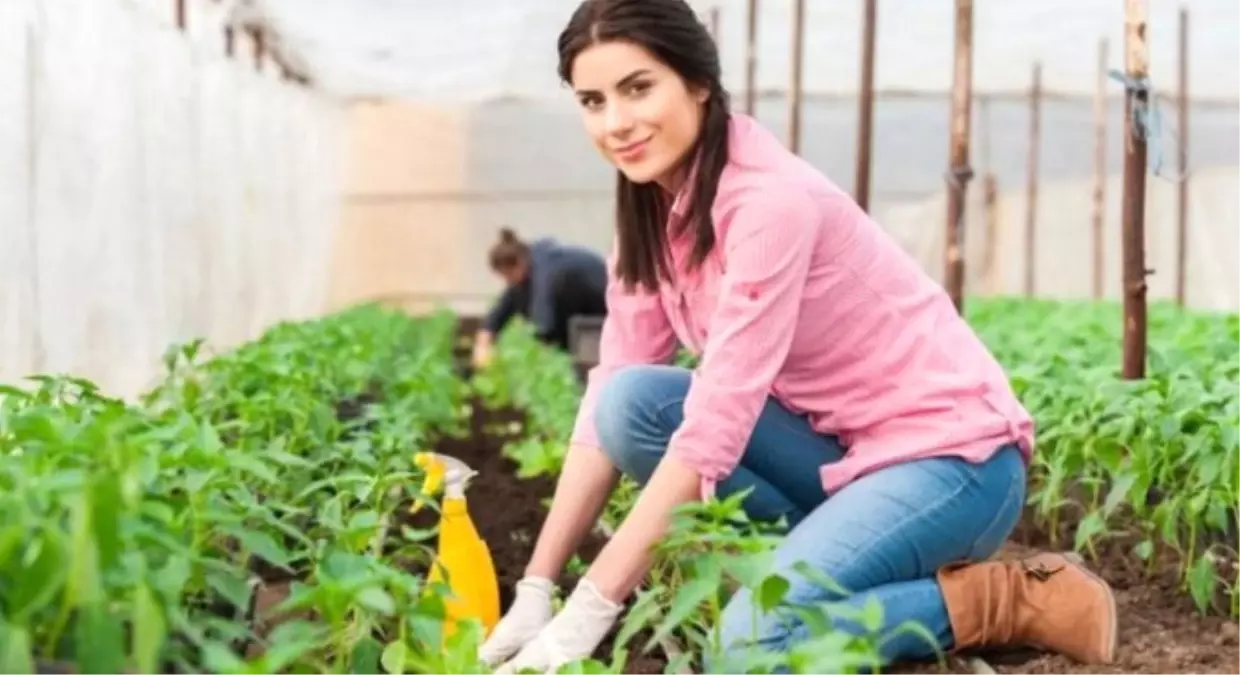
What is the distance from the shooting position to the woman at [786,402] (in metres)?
2.74

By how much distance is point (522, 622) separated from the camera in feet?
9.36

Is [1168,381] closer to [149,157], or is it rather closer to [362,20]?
[149,157]

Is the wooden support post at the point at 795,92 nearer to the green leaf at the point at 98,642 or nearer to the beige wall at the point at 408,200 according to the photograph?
the green leaf at the point at 98,642

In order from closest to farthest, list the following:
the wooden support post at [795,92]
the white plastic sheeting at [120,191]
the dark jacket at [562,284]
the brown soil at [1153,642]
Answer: the brown soil at [1153,642] < the white plastic sheeting at [120,191] < the wooden support post at [795,92] < the dark jacket at [562,284]

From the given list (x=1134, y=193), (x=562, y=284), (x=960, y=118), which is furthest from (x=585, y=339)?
(x=1134, y=193)

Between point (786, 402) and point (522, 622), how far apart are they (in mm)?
641

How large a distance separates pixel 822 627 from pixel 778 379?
3.36 ft

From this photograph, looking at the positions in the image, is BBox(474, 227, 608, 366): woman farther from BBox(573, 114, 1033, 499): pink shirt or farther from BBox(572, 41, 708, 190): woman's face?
BBox(572, 41, 708, 190): woman's face

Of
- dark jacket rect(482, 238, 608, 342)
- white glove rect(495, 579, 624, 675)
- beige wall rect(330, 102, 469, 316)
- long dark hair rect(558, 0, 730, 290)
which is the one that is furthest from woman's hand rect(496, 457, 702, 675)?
beige wall rect(330, 102, 469, 316)

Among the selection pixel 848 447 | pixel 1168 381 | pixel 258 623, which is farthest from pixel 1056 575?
pixel 258 623

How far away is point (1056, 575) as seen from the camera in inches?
115

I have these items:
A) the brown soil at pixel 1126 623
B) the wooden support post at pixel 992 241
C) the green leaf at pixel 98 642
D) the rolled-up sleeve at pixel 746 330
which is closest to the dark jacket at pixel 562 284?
the brown soil at pixel 1126 623

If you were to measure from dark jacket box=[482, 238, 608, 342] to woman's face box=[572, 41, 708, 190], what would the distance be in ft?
20.2

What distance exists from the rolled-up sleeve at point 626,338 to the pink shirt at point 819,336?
2.2 inches
